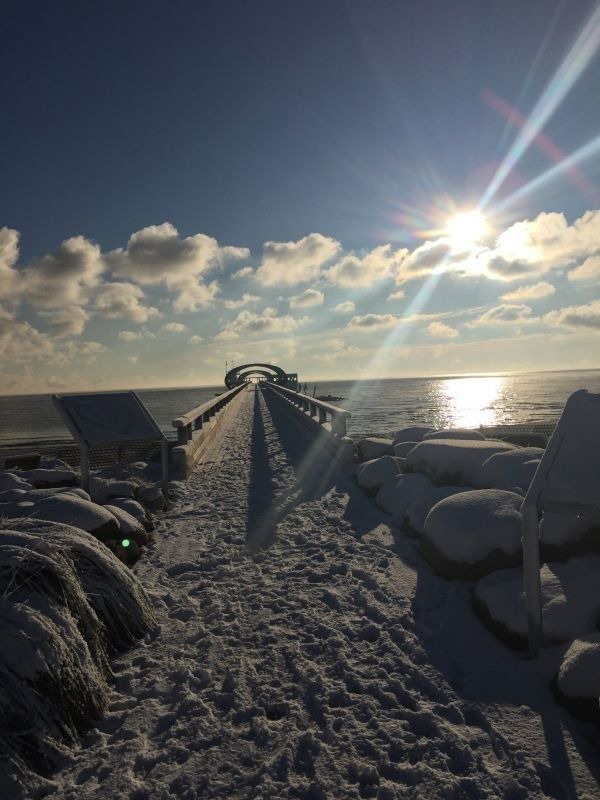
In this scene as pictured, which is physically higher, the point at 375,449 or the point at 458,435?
the point at 458,435

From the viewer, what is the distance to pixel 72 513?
15.0 feet

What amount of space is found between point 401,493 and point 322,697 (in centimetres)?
417

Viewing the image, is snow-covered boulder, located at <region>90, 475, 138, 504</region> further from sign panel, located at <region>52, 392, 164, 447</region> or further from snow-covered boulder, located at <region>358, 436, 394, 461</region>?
snow-covered boulder, located at <region>358, 436, 394, 461</region>

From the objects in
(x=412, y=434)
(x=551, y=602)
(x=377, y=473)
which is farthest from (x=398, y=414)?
(x=551, y=602)

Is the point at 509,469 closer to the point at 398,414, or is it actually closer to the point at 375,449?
the point at 375,449

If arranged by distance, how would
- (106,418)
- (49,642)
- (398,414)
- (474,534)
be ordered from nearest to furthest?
1. (49,642)
2. (474,534)
3. (106,418)
4. (398,414)

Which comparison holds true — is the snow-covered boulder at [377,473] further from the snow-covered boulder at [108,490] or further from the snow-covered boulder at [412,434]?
the snow-covered boulder at [108,490]

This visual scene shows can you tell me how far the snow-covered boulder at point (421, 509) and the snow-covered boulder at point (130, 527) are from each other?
3134 mm

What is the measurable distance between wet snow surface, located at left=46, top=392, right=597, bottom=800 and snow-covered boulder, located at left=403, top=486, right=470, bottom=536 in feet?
1.82

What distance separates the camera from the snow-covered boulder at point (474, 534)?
4.14m

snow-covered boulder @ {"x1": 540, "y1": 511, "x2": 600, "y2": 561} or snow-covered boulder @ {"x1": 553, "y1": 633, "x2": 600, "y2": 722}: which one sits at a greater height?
snow-covered boulder @ {"x1": 540, "y1": 511, "x2": 600, "y2": 561}

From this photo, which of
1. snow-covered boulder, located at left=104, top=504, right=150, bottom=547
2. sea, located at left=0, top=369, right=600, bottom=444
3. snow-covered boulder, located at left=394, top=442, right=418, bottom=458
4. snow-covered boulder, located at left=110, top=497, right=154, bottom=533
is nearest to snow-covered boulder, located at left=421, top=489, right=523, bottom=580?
snow-covered boulder, located at left=104, top=504, right=150, bottom=547

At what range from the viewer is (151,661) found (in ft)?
10.4

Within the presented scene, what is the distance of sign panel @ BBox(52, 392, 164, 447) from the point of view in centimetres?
623
